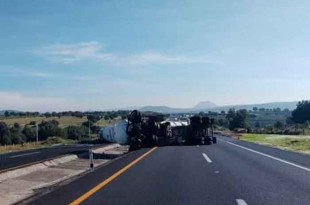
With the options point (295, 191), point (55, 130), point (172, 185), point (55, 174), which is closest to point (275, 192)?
point (295, 191)

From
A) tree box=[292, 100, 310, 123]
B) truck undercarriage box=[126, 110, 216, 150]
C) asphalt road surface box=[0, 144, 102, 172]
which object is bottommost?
asphalt road surface box=[0, 144, 102, 172]

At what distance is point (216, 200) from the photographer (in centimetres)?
995

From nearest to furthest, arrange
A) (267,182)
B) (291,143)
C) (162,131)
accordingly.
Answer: (267,182)
(162,131)
(291,143)

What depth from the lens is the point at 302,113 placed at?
111m

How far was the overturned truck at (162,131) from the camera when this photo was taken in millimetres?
35125

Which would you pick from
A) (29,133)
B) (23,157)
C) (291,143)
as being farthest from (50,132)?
(291,143)

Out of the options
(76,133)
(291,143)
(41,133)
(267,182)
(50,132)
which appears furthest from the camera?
(41,133)

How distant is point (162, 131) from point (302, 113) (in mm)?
82016

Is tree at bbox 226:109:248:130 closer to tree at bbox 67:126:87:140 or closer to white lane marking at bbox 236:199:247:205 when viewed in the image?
tree at bbox 67:126:87:140

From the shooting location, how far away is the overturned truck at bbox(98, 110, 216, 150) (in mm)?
35125

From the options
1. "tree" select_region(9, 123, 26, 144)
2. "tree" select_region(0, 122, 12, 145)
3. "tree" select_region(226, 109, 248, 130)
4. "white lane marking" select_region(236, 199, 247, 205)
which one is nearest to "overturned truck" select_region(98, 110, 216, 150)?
"white lane marking" select_region(236, 199, 247, 205)

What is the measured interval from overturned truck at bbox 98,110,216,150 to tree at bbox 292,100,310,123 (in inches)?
3040

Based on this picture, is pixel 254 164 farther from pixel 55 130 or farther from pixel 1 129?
pixel 55 130

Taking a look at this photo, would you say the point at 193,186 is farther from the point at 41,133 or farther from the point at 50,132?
the point at 41,133
